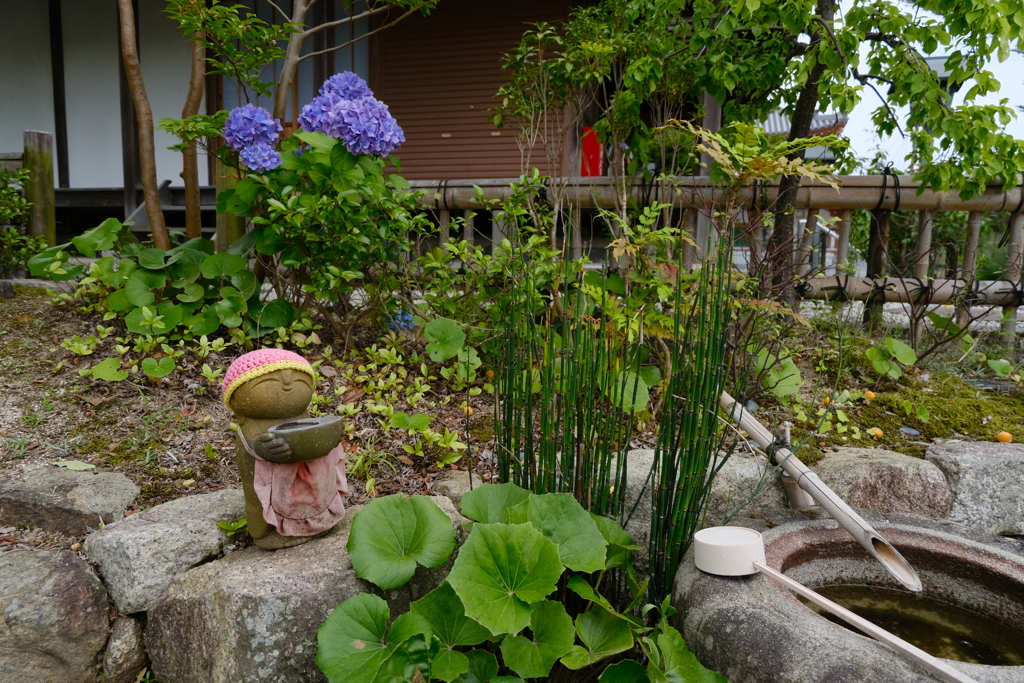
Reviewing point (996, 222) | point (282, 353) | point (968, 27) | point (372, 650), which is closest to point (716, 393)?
point (372, 650)

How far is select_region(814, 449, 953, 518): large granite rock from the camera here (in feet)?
6.33

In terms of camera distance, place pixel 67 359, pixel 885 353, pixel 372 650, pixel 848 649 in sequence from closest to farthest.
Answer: pixel 848 649
pixel 372 650
pixel 67 359
pixel 885 353

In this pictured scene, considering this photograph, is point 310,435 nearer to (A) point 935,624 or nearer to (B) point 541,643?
(B) point 541,643

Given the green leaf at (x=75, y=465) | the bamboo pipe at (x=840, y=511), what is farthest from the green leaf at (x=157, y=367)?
the bamboo pipe at (x=840, y=511)

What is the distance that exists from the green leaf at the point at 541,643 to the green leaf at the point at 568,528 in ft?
0.30

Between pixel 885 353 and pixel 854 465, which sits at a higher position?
pixel 885 353

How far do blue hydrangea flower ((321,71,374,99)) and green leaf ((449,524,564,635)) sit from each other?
73.4 inches

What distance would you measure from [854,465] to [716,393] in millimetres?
877

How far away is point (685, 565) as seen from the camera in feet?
4.35

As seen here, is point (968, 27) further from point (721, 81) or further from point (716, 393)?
point (716, 393)

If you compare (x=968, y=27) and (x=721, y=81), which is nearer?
(x=968, y=27)

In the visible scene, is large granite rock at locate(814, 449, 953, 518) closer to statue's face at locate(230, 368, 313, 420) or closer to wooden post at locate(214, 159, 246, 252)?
statue's face at locate(230, 368, 313, 420)

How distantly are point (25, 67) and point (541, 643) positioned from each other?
23.6 feet

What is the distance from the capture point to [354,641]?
1226 mm
